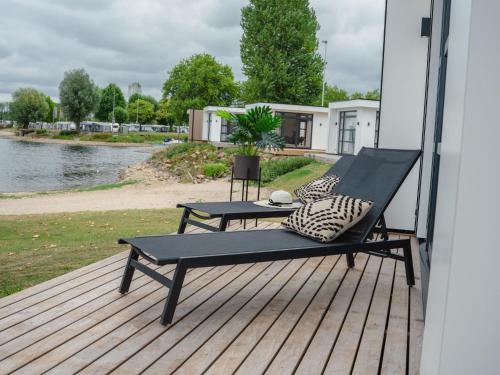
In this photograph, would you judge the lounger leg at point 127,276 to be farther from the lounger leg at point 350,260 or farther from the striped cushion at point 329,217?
the lounger leg at point 350,260

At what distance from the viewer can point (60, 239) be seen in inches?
249

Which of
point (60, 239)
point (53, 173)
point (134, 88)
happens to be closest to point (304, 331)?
point (60, 239)

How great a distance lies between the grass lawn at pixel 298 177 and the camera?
16.2 meters

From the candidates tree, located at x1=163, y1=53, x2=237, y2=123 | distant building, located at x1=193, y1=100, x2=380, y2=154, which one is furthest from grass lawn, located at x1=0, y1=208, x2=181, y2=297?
tree, located at x1=163, y1=53, x2=237, y2=123

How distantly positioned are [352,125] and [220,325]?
753 inches

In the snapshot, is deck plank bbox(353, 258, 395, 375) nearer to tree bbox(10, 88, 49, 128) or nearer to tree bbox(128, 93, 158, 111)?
tree bbox(10, 88, 49, 128)

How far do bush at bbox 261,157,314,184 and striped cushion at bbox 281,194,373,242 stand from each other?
47.0 feet

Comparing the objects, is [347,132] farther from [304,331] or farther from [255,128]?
[304,331]

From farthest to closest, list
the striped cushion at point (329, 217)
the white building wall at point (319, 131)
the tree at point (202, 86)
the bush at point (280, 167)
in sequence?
the tree at point (202, 86), the white building wall at point (319, 131), the bush at point (280, 167), the striped cushion at point (329, 217)

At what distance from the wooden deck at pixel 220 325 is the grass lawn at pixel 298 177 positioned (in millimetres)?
12073

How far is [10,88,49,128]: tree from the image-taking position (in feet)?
223

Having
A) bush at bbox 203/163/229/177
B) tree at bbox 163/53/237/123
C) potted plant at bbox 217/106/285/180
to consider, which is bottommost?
bush at bbox 203/163/229/177

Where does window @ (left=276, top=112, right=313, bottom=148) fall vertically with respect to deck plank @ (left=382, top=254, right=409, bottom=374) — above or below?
above

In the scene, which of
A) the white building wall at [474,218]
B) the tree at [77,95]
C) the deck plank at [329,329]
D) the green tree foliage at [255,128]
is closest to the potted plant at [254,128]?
the green tree foliage at [255,128]
